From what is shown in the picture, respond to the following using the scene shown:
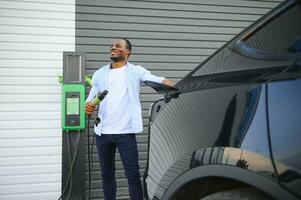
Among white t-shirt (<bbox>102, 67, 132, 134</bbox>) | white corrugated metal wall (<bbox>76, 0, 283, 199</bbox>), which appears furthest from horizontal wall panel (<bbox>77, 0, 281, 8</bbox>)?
white t-shirt (<bbox>102, 67, 132, 134</bbox>)

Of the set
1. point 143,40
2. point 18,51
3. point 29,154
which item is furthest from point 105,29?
point 29,154

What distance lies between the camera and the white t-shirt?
4426 mm

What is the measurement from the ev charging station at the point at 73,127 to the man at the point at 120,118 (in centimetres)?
43

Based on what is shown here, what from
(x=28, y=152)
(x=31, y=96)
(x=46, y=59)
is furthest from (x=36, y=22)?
(x=28, y=152)

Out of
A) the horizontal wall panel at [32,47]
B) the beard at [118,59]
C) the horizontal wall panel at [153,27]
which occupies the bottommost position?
the beard at [118,59]

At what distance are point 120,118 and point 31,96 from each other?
1.66 m

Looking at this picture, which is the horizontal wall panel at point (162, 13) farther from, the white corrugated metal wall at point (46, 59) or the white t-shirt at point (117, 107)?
the white t-shirt at point (117, 107)

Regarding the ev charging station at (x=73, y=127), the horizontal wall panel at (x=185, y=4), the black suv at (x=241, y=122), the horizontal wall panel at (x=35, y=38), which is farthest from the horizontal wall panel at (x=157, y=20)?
the black suv at (x=241, y=122)

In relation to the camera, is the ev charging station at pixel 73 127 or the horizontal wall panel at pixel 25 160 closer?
the ev charging station at pixel 73 127

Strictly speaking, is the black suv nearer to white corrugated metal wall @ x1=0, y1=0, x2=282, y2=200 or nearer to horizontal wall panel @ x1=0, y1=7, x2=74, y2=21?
white corrugated metal wall @ x1=0, y1=0, x2=282, y2=200

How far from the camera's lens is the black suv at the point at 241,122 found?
170 centimetres

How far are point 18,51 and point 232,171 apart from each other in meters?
4.26

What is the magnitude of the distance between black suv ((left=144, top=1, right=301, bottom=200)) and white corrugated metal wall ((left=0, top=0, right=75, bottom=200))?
3.22 m

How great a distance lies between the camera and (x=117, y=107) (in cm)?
445
